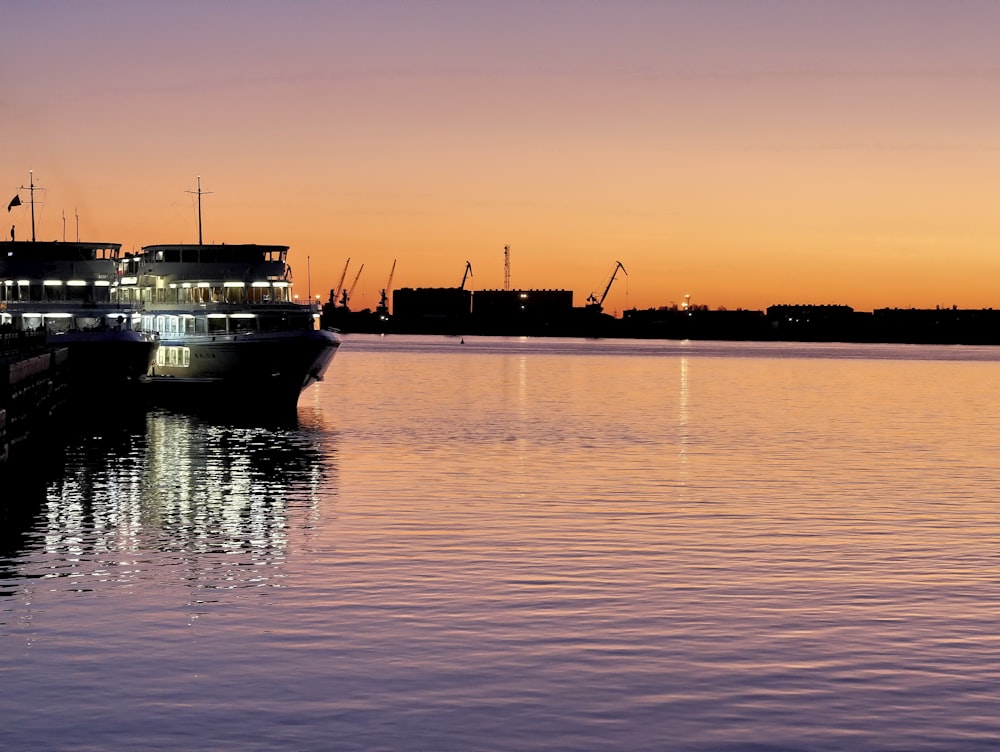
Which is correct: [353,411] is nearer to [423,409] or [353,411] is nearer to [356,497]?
[423,409]

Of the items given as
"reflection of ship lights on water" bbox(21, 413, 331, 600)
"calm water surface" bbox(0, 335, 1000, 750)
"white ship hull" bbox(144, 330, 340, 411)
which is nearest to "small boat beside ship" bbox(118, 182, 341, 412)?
"white ship hull" bbox(144, 330, 340, 411)

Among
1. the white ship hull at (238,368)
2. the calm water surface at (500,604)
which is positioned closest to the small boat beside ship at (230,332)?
the white ship hull at (238,368)

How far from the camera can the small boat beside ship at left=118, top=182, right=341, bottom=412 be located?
99688 mm

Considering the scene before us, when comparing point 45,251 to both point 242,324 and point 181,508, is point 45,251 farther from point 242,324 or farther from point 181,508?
point 181,508

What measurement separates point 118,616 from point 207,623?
1817 mm

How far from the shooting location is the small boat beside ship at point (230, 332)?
9969cm

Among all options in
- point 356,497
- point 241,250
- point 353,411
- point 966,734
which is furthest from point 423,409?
point 966,734

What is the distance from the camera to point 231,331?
100812mm

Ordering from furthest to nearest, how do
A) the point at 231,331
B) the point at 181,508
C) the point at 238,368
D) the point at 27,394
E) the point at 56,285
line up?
the point at 56,285
the point at 231,331
the point at 238,368
the point at 27,394
the point at 181,508

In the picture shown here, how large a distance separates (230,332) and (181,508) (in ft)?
181

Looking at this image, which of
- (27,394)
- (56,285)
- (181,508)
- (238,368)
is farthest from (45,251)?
(181,508)

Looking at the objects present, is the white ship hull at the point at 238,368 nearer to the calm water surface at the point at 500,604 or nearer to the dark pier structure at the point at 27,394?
the dark pier structure at the point at 27,394

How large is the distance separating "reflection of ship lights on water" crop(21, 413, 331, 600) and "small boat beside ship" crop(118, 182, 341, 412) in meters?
20.5

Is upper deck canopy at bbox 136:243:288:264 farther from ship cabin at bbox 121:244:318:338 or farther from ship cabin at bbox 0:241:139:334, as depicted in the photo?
ship cabin at bbox 0:241:139:334
